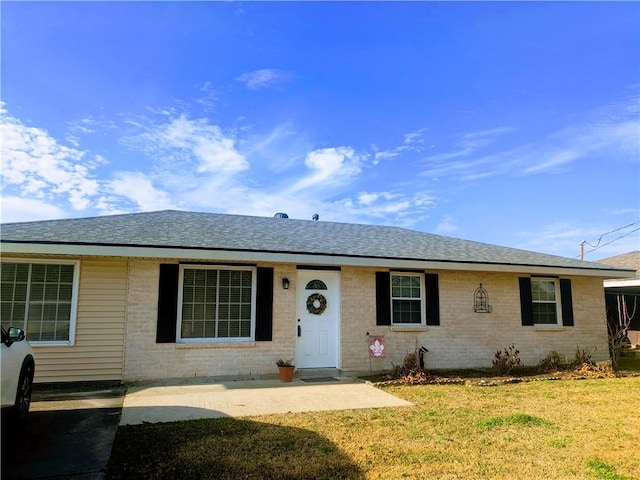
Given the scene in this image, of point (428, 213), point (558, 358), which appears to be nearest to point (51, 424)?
point (558, 358)

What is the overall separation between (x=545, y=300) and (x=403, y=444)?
937 cm

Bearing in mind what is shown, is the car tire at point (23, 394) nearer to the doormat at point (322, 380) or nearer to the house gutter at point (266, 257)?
the house gutter at point (266, 257)

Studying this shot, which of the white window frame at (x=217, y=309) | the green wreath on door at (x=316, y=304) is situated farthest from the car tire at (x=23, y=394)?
the green wreath on door at (x=316, y=304)

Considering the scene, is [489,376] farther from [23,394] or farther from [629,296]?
[629,296]

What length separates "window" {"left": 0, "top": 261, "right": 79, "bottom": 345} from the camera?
27.5 ft

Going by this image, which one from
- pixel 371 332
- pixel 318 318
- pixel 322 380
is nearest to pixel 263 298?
pixel 318 318

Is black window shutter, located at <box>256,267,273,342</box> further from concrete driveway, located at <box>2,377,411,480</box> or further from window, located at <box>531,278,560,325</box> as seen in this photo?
window, located at <box>531,278,560,325</box>

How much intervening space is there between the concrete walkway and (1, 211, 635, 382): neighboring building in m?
0.98

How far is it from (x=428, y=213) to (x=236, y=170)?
1082 cm

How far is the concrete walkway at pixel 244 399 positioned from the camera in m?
6.38

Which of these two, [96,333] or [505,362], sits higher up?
[96,333]

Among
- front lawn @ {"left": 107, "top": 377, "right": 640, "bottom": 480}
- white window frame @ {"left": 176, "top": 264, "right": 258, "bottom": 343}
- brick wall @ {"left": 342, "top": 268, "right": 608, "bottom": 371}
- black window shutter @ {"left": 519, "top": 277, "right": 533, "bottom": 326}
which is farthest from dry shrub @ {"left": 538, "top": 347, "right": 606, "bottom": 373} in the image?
white window frame @ {"left": 176, "top": 264, "right": 258, "bottom": 343}

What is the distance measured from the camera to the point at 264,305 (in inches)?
382

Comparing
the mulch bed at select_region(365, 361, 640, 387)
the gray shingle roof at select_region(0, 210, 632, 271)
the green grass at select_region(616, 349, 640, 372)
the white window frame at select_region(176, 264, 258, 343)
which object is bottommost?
the green grass at select_region(616, 349, 640, 372)
